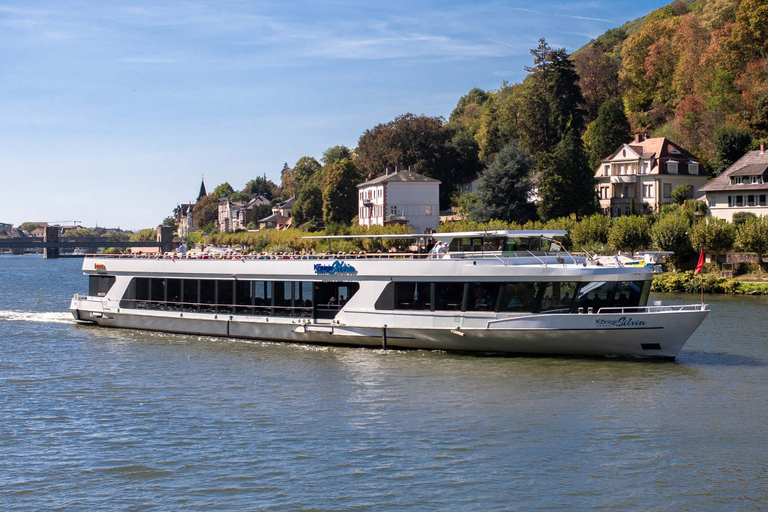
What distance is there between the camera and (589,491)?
50.0ft

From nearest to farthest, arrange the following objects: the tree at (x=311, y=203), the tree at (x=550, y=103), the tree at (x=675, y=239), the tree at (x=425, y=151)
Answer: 1. the tree at (x=675, y=239)
2. the tree at (x=550, y=103)
3. the tree at (x=425, y=151)
4. the tree at (x=311, y=203)

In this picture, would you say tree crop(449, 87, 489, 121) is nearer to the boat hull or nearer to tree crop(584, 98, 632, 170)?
tree crop(584, 98, 632, 170)

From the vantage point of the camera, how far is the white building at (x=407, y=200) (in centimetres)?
9638

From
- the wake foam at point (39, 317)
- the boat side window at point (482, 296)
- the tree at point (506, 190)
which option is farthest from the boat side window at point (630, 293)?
the tree at point (506, 190)

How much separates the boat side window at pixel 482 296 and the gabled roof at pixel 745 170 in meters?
48.8

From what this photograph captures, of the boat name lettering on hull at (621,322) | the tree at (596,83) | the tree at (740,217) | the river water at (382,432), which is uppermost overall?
the tree at (596,83)

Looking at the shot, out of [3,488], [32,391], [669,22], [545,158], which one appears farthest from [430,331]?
[669,22]

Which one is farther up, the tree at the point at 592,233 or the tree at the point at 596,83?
the tree at the point at 596,83

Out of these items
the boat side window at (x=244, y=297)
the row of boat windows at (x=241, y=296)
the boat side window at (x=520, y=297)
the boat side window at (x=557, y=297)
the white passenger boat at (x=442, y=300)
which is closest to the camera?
the white passenger boat at (x=442, y=300)

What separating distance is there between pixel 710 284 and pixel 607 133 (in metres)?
42.8

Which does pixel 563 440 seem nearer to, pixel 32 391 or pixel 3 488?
pixel 3 488

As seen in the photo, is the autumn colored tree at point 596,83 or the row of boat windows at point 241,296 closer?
the row of boat windows at point 241,296

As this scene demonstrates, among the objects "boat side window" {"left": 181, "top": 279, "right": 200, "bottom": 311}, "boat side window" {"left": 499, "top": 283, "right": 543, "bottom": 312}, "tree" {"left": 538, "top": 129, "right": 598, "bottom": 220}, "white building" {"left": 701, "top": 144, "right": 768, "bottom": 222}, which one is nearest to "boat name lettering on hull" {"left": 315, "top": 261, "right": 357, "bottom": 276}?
"boat side window" {"left": 499, "top": 283, "right": 543, "bottom": 312}

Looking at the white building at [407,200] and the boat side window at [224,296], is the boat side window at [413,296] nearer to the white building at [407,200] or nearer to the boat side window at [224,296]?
the boat side window at [224,296]
